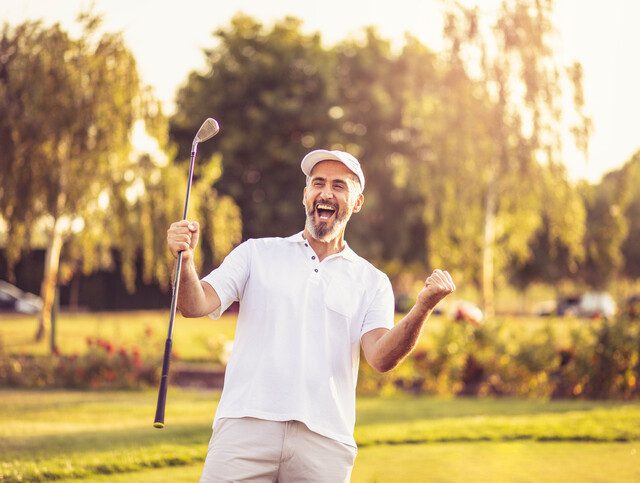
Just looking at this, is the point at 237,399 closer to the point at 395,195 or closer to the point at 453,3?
the point at 453,3

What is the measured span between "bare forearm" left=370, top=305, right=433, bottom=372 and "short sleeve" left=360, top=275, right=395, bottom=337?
0.13m

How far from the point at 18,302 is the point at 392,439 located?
29.3m

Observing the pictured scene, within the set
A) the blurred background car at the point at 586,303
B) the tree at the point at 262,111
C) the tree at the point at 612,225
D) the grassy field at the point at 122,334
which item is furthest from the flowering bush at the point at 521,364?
the blurred background car at the point at 586,303

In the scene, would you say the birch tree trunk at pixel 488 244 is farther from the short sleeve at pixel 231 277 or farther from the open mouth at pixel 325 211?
the short sleeve at pixel 231 277

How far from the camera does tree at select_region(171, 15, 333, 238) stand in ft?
133

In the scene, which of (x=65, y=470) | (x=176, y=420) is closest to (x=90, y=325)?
(x=176, y=420)

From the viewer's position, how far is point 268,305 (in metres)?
4.13

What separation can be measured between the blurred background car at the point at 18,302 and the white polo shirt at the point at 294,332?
32.9 meters

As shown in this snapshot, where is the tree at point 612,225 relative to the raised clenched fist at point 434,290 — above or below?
above

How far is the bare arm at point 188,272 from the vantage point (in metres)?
3.94

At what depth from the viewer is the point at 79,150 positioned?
2073cm

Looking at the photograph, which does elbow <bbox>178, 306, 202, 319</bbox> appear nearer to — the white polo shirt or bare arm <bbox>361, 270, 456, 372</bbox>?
the white polo shirt

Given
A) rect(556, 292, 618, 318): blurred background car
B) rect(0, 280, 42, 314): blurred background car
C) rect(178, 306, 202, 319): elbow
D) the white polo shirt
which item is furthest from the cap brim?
rect(556, 292, 618, 318): blurred background car

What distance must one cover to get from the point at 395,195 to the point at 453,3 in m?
17.1
